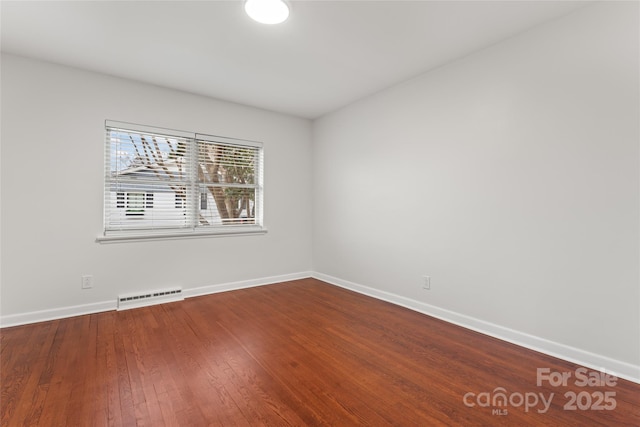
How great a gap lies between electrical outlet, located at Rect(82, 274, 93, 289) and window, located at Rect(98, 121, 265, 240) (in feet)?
1.45

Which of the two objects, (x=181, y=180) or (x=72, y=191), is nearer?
(x=72, y=191)

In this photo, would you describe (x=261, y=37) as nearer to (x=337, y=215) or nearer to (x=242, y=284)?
(x=337, y=215)

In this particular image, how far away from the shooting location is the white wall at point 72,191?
280 cm

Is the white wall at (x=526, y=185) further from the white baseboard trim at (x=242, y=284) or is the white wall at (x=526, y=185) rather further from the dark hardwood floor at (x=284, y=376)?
the white baseboard trim at (x=242, y=284)

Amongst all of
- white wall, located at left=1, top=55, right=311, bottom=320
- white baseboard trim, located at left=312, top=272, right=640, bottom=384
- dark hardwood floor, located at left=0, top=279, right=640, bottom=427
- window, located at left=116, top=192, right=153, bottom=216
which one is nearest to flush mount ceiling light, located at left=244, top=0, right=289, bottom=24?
white wall, located at left=1, top=55, right=311, bottom=320

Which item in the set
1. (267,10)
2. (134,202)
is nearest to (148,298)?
(134,202)

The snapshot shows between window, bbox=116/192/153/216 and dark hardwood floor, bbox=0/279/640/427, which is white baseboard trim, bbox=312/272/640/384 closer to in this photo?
dark hardwood floor, bbox=0/279/640/427

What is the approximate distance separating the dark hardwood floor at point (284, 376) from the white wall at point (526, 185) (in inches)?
14.5

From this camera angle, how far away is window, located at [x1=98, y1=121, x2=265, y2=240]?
10.9ft

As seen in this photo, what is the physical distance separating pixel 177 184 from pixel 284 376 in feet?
8.91

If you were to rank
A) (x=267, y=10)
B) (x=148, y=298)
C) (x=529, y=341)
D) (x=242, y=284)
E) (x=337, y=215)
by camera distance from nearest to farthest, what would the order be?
(x=267, y=10) → (x=529, y=341) → (x=148, y=298) → (x=242, y=284) → (x=337, y=215)

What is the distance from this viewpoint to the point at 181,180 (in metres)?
3.72

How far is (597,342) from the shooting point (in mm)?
2080

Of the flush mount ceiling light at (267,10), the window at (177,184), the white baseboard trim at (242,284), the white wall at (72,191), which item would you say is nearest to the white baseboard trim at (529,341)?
the white baseboard trim at (242,284)
